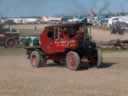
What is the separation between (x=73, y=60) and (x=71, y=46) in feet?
2.22

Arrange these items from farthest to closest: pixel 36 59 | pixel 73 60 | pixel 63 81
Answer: pixel 36 59 < pixel 73 60 < pixel 63 81

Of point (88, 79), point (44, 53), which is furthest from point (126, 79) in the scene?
point (44, 53)

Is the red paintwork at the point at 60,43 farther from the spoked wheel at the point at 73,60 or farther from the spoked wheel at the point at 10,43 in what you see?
the spoked wheel at the point at 10,43

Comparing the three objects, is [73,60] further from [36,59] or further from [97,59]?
[36,59]

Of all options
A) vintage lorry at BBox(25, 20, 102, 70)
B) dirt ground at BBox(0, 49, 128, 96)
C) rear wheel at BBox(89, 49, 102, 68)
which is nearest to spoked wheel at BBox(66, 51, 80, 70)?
vintage lorry at BBox(25, 20, 102, 70)

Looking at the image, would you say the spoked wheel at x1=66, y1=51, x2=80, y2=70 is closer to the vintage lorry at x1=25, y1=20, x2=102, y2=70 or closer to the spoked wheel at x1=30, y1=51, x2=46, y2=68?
the vintage lorry at x1=25, y1=20, x2=102, y2=70

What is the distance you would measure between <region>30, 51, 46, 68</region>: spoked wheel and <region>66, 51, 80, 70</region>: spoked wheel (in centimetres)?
195

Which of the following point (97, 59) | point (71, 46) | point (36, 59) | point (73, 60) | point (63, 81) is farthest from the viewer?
point (36, 59)

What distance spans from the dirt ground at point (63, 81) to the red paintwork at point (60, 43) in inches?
35.0

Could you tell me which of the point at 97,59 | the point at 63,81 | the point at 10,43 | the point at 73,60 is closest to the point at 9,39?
the point at 10,43

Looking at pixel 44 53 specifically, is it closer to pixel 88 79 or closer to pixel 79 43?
pixel 79 43

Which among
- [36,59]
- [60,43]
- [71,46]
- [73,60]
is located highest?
[60,43]

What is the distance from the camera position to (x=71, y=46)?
21453 mm

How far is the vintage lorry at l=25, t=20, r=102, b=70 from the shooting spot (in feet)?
70.2
